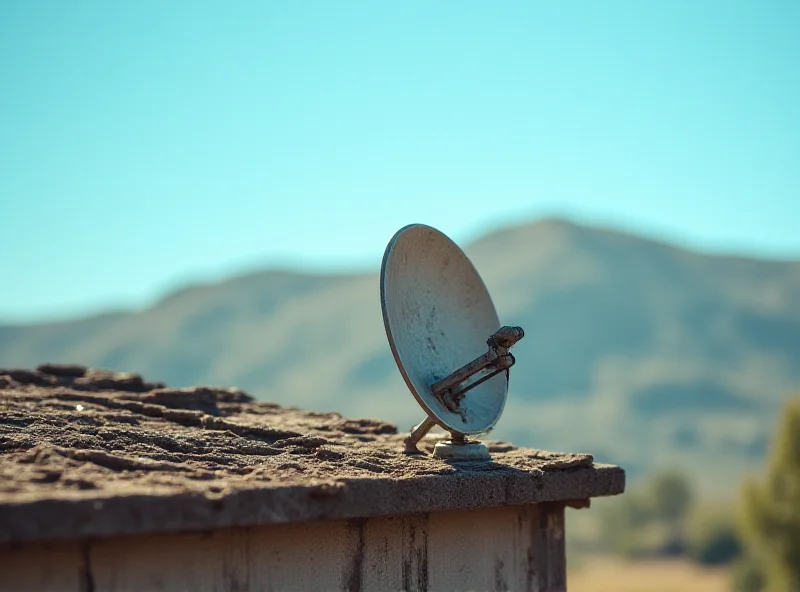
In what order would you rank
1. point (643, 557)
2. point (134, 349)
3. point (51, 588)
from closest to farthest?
point (51, 588) → point (643, 557) → point (134, 349)

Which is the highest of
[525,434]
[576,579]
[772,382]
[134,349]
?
[134,349]

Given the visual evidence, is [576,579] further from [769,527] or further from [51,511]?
[51,511]

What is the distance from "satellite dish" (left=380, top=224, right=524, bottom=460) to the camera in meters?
6.07

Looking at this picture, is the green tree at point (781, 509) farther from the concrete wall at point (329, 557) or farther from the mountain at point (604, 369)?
the mountain at point (604, 369)

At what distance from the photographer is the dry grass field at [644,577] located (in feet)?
182

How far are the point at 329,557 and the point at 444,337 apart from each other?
1905 millimetres

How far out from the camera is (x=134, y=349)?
199500 millimetres

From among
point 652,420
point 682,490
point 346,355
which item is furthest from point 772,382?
point 682,490

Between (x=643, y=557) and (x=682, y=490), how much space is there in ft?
24.5

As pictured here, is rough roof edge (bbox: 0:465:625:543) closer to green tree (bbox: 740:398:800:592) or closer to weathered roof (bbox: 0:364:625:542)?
weathered roof (bbox: 0:364:625:542)

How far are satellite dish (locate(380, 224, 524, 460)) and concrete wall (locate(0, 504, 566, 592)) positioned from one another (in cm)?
53

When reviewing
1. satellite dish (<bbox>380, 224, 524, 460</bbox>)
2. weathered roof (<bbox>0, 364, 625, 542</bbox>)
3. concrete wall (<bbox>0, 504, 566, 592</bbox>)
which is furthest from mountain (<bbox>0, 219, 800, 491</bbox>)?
concrete wall (<bbox>0, 504, 566, 592</bbox>)

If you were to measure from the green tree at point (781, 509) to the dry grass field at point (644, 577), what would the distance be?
1808cm

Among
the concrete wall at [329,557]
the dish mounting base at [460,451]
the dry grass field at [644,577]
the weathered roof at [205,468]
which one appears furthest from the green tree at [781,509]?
the dish mounting base at [460,451]
